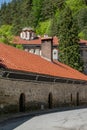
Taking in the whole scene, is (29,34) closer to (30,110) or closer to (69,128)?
(30,110)

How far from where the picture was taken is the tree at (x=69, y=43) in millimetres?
65000

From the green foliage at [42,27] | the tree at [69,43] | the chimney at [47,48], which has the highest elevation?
the green foliage at [42,27]

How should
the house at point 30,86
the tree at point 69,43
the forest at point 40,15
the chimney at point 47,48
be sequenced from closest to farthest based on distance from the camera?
the house at point 30,86
the chimney at point 47,48
the tree at point 69,43
the forest at point 40,15

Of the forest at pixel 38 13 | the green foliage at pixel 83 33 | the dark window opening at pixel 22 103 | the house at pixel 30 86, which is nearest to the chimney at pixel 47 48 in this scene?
the house at pixel 30 86

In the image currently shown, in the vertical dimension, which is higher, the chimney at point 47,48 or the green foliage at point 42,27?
the green foliage at point 42,27

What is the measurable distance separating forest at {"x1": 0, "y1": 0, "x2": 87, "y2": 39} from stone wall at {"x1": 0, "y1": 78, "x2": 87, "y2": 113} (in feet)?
254

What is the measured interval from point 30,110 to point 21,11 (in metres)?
123

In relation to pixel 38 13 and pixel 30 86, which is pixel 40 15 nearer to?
pixel 38 13

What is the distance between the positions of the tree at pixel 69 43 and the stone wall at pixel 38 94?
19912 mm

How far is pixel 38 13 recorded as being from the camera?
148 meters

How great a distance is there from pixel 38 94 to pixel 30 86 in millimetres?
1837

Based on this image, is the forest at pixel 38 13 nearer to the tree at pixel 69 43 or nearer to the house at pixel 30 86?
the tree at pixel 69 43

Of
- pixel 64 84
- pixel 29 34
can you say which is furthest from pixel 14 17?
pixel 64 84

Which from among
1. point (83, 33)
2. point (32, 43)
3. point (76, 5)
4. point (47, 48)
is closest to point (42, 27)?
point (76, 5)
